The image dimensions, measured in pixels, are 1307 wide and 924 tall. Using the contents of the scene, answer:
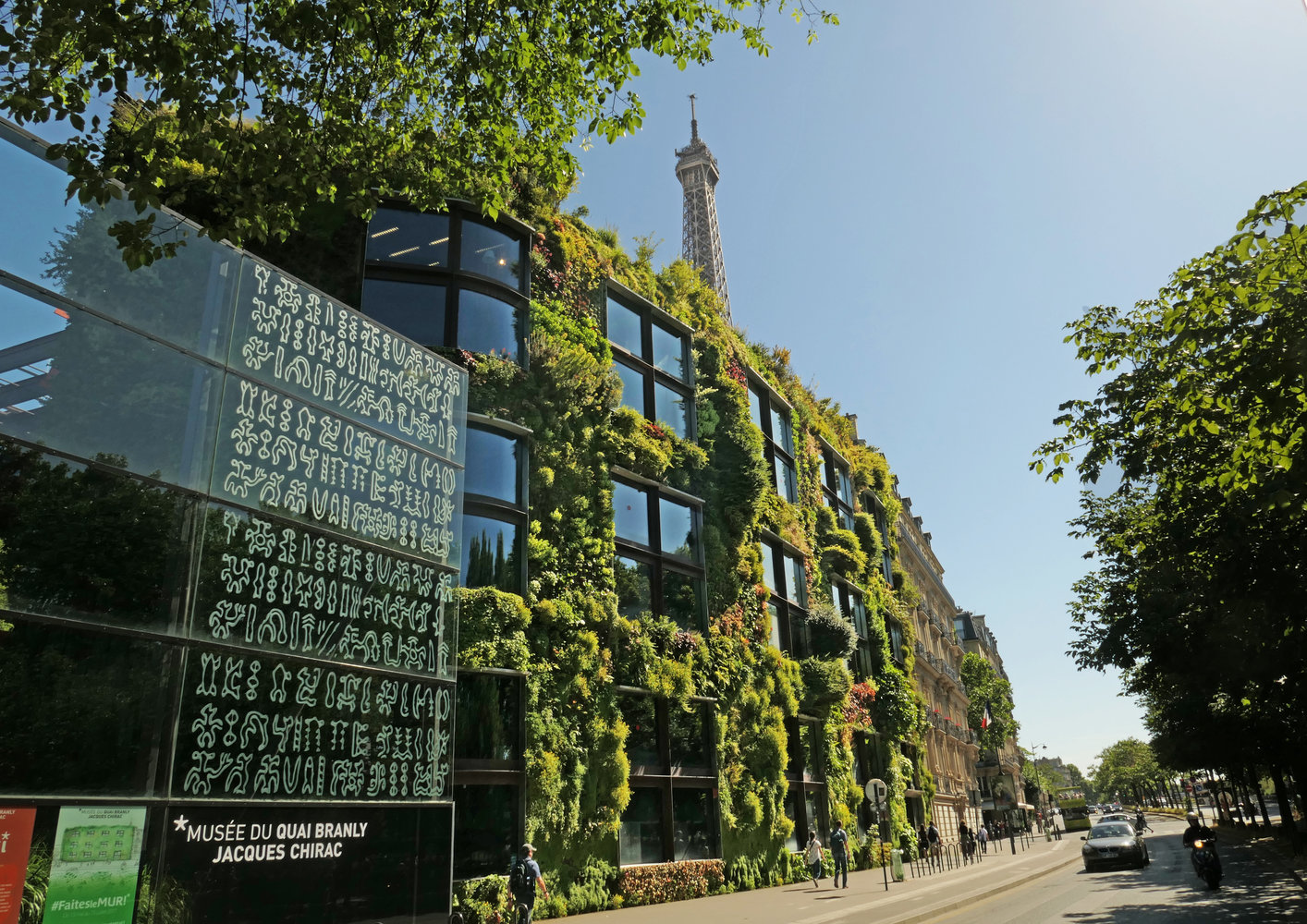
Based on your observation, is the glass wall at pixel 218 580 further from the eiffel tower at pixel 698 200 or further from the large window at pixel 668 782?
the eiffel tower at pixel 698 200

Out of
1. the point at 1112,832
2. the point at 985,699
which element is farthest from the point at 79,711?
the point at 985,699

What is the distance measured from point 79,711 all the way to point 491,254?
1490 centimetres

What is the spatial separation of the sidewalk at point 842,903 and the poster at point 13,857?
10729mm

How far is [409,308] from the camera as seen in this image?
21.0m

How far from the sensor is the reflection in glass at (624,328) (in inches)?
1056

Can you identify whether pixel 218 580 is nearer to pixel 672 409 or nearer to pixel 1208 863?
pixel 672 409

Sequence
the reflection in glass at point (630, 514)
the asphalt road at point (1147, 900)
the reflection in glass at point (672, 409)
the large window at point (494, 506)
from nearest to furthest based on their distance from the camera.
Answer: the asphalt road at point (1147, 900) < the large window at point (494, 506) < the reflection in glass at point (630, 514) < the reflection in glass at point (672, 409)

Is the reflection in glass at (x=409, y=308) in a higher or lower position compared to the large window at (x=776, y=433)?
lower

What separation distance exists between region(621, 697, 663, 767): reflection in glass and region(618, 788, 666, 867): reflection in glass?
753 millimetres

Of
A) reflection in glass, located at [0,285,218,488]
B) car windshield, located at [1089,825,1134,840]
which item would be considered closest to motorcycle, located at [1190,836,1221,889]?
car windshield, located at [1089,825,1134,840]

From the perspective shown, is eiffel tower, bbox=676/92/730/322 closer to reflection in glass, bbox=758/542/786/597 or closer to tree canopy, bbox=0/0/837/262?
reflection in glass, bbox=758/542/786/597

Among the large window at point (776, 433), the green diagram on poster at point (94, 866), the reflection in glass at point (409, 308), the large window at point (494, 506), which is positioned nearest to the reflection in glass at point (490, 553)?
the large window at point (494, 506)

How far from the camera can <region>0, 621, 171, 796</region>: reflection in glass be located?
32.1 ft

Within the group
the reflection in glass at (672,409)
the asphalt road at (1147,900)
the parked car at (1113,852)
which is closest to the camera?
the asphalt road at (1147,900)
